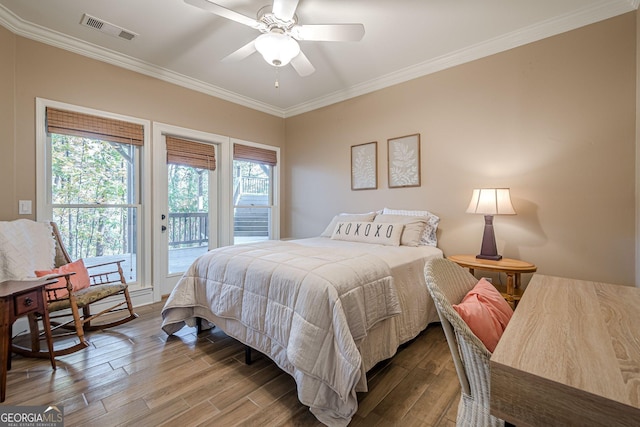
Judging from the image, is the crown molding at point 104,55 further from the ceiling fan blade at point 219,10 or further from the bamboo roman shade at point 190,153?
the ceiling fan blade at point 219,10

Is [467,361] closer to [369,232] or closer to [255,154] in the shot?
[369,232]

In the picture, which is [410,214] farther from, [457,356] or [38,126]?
[38,126]

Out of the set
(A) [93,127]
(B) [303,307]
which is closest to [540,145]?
(B) [303,307]

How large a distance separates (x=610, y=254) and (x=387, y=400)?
216cm

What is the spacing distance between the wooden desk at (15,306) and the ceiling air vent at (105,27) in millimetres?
2208

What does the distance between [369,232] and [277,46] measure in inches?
75.5

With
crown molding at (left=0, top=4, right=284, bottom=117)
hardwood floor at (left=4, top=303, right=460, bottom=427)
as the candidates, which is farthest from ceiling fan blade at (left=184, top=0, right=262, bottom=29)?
hardwood floor at (left=4, top=303, right=460, bottom=427)

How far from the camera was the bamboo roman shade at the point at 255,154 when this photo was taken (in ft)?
13.4

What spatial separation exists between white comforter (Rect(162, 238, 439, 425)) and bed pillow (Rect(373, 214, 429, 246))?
21.9 inches

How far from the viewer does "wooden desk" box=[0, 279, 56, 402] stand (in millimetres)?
1619

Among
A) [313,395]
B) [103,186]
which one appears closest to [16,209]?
[103,186]

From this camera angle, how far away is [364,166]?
370cm

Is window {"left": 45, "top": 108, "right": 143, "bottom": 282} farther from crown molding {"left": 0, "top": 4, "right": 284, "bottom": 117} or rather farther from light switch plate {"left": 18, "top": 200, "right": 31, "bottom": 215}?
crown molding {"left": 0, "top": 4, "right": 284, "bottom": 117}

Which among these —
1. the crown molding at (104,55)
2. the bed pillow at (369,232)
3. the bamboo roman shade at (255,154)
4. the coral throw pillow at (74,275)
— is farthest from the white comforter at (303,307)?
the crown molding at (104,55)
